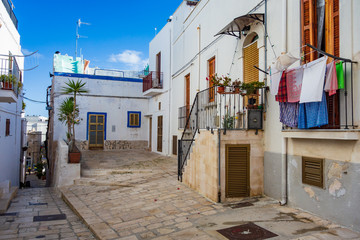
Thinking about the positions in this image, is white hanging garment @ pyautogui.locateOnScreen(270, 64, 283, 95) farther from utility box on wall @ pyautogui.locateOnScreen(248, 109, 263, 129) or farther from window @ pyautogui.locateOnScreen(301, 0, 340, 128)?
utility box on wall @ pyautogui.locateOnScreen(248, 109, 263, 129)

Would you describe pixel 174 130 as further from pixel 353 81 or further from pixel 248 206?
pixel 353 81

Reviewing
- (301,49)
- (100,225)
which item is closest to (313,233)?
(301,49)

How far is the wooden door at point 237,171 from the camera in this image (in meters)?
6.24

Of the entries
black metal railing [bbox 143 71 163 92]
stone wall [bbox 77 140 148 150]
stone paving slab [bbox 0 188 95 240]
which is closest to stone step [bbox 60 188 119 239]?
stone paving slab [bbox 0 188 95 240]

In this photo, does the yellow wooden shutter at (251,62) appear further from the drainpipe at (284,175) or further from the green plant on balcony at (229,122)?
the drainpipe at (284,175)

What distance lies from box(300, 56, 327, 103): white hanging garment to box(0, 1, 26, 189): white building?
316 inches

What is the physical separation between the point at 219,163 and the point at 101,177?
5104 millimetres

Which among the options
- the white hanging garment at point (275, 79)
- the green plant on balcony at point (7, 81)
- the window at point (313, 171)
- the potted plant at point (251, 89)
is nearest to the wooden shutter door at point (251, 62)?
the potted plant at point (251, 89)

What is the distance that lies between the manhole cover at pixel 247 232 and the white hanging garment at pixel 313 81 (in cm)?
228

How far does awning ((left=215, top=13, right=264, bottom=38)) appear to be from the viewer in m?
6.84

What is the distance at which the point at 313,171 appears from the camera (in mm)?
5074

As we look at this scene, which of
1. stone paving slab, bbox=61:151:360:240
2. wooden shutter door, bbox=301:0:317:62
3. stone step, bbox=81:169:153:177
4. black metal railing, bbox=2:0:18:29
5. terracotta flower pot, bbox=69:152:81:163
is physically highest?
black metal railing, bbox=2:0:18:29

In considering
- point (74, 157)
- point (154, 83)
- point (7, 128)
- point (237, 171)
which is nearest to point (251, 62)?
point (237, 171)

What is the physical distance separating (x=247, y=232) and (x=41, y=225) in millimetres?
4353
